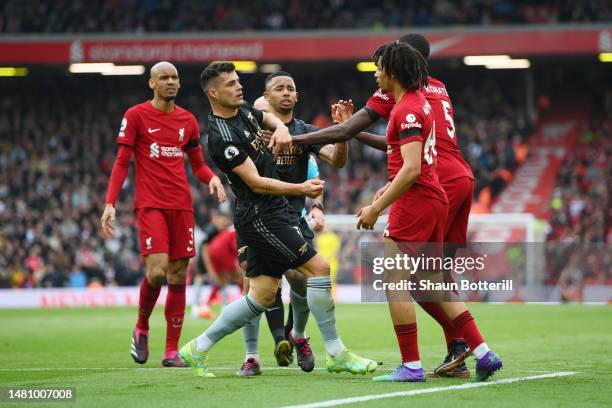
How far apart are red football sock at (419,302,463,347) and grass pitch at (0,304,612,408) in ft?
1.71

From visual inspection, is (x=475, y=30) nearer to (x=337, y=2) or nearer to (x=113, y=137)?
(x=337, y=2)

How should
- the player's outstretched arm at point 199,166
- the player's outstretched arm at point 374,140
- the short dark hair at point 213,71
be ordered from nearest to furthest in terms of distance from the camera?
the short dark hair at point 213,71, the player's outstretched arm at point 374,140, the player's outstretched arm at point 199,166

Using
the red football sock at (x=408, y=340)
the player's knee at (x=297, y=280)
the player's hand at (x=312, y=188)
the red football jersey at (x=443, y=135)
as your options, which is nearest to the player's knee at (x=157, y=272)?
the player's knee at (x=297, y=280)

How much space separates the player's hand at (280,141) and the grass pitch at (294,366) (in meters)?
1.68

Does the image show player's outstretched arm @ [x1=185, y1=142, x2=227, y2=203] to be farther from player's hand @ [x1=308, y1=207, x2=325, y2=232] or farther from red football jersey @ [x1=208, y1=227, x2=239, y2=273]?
red football jersey @ [x1=208, y1=227, x2=239, y2=273]

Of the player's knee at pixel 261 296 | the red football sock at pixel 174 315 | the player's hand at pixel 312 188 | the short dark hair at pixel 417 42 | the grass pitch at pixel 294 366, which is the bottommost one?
the grass pitch at pixel 294 366

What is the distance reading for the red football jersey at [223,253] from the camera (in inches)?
774

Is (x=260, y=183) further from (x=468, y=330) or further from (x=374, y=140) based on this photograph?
(x=468, y=330)

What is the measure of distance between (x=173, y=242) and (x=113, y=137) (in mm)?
25452

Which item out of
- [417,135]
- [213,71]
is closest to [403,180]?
[417,135]

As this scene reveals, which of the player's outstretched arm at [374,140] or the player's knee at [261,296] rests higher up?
the player's outstretched arm at [374,140]

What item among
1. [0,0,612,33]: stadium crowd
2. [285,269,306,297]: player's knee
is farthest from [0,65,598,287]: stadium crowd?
[285,269,306,297]: player's knee

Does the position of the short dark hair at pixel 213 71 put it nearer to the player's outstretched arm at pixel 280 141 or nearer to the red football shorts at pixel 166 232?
the player's outstretched arm at pixel 280 141

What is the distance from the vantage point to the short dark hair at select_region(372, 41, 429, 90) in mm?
7641
